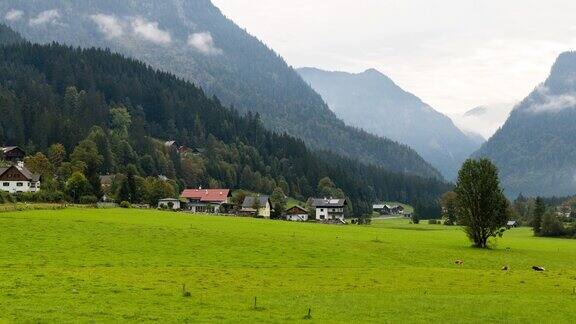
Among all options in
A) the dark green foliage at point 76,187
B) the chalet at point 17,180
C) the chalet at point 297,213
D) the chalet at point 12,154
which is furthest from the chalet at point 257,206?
the chalet at point 12,154

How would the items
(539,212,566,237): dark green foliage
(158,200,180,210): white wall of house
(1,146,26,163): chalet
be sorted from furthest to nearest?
(1,146,26,163): chalet, (158,200,180,210): white wall of house, (539,212,566,237): dark green foliage

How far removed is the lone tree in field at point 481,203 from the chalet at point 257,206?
9401 cm

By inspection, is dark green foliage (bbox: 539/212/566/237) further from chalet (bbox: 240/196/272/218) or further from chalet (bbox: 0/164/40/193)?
chalet (bbox: 0/164/40/193)

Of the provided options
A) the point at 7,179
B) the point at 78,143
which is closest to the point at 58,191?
the point at 7,179

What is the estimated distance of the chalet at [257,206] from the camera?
180 metres

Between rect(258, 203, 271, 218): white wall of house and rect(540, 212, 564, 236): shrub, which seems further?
rect(258, 203, 271, 218): white wall of house

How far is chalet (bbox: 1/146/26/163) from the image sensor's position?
17940cm

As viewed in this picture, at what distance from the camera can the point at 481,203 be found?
87.9 meters

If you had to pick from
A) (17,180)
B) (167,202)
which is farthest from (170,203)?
(17,180)

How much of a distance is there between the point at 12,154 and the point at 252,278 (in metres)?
158

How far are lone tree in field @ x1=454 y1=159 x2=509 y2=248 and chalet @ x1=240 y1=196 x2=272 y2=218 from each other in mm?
94006

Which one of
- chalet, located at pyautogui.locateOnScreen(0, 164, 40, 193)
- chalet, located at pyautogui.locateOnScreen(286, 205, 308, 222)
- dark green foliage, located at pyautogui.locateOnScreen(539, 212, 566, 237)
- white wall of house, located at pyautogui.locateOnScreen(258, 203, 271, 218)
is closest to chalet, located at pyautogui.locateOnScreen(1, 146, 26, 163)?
chalet, located at pyautogui.locateOnScreen(0, 164, 40, 193)

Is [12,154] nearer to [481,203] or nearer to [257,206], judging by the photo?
[257,206]

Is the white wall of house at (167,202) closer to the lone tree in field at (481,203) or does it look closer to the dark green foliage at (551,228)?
the lone tree in field at (481,203)
